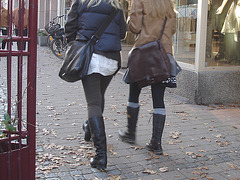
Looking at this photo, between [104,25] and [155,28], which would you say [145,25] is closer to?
[155,28]

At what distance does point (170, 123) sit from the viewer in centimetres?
586

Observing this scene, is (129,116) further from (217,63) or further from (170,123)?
(217,63)

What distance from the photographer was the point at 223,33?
7559mm

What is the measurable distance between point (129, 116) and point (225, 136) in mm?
1447

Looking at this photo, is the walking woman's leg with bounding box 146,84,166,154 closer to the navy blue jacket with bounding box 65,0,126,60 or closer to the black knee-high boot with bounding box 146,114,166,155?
the black knee-high boot with bounding box 146,114,166,155

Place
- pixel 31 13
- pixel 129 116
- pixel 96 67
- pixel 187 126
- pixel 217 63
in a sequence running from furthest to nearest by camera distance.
A: 1. pixel 217 63
2. pixel 187 126
3. pixel 129 116
4. pixel 96 67
5. pixel 31 13

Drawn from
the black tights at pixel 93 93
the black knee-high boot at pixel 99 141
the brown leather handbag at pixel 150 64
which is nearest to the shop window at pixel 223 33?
the brown leather handbag at pixel 150 64

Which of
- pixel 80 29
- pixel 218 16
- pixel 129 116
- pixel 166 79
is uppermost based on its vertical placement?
pixel 218 16

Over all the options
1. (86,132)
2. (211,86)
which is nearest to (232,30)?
(211,86)

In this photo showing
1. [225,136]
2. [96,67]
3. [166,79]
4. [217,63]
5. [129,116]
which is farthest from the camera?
[217,63]

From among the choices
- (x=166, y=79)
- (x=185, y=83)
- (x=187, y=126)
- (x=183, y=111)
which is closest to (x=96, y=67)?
(x=166, y=79)

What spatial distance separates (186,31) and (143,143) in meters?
3.58

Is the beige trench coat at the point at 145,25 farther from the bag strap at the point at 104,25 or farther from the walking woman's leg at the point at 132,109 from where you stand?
the walking woman's leg at the point at 132,109

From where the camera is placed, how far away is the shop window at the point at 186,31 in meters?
7.39
